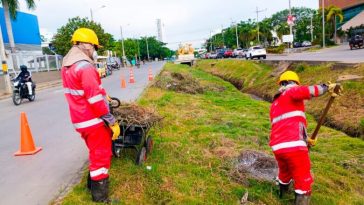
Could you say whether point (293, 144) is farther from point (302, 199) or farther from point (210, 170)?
point (210, 170)

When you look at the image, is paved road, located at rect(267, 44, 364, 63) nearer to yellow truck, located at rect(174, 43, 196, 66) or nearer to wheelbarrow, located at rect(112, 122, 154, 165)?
wheelbarrow, located at rect(112, 122, 154, 165)

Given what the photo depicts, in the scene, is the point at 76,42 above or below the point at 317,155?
above

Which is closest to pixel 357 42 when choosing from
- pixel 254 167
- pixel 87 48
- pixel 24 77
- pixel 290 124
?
pixel 24 77

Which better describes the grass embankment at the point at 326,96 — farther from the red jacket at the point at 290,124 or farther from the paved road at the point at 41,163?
→ the paved road at the point at 41,163

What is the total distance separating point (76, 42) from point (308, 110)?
9.94m

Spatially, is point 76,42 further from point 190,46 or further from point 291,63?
point 190,46

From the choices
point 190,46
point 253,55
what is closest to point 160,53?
point 190,46

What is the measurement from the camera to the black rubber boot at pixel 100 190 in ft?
14.5

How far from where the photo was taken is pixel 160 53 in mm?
130750

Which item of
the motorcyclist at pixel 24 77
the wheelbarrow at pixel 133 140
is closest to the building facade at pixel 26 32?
the motorcyclist at pixel 24 77

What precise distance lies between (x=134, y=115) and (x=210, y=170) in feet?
4.65

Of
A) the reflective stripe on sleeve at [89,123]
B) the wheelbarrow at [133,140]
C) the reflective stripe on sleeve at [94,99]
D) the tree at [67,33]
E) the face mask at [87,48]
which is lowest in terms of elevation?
the wheelbarrow at [133,140]

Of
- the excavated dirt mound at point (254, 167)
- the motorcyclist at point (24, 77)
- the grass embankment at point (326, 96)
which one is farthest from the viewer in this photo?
the motorcyclist at point (24, 77)

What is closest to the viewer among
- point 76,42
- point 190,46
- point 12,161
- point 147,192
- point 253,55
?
point 76,42
